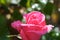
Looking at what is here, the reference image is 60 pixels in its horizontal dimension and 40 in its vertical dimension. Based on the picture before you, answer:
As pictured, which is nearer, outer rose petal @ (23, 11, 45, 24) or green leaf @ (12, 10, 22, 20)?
outer rose petal @ (23, 11, 45, 24)

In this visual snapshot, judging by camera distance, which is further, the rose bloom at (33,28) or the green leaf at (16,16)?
the green leaf at (16,16)

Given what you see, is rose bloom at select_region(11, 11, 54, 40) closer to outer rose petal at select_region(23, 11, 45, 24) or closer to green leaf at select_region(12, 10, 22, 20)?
outer rose petal at select_region(23, 11, 45, 24)

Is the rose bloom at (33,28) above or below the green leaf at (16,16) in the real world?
above

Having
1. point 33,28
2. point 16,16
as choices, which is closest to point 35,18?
point 33,28

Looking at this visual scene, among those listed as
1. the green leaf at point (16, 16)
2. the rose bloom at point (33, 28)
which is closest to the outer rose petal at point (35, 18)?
the rose bloom at point (33, 28)

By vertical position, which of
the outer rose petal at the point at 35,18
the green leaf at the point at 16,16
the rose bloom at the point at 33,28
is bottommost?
the green leaf at the point at 16,16

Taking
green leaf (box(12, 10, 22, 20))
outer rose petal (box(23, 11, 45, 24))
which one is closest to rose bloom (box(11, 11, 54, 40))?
outer rose petal (box(23, 11, 45, 24))

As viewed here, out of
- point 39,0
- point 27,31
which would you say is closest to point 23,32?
point 27,31

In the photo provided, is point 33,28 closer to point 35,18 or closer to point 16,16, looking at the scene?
point 35,18

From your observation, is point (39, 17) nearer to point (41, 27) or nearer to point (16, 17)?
point (41, 27)

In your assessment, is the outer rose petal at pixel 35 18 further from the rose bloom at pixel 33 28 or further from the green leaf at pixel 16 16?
the green leaf at pixel 16 16

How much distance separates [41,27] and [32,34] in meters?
0.02

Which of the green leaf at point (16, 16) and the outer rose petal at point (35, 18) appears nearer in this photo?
the outer rose petal at point (35, 18)

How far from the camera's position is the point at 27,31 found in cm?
44
